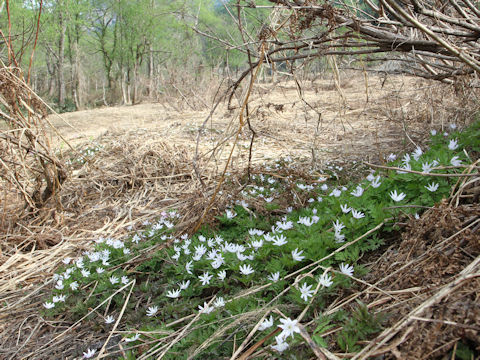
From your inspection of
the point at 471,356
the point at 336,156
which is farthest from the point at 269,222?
the point at 336,156

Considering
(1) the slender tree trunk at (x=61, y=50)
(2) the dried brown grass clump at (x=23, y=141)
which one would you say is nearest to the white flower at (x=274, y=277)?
(2) the dried brown grass clump at (x=23, y=141)

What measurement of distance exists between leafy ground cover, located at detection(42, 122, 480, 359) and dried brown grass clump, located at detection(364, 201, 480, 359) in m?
0.12

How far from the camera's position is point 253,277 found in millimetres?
2070

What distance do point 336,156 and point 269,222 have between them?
236cm

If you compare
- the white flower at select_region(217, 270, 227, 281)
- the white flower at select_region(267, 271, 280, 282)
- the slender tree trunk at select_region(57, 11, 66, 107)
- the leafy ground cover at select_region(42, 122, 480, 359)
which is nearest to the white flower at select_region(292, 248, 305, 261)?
the leafy ground cover at select_region(42, 122, 480, 359)

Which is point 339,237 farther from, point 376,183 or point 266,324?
point 266,324

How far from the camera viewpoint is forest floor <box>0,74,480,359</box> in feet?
4.87

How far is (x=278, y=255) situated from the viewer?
7.13 ft

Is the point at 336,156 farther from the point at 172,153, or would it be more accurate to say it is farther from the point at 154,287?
the point at 154,287

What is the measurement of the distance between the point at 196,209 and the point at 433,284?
2.25 metres

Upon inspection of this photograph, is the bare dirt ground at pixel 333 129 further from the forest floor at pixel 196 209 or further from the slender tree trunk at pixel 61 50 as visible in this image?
the slender tree trunk at pixel 61 50

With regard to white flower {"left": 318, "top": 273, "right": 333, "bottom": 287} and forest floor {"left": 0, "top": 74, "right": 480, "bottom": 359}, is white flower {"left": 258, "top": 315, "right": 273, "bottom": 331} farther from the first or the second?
forest floor {"left": 0, "top": 74, "right": 480, "bottom": 359}

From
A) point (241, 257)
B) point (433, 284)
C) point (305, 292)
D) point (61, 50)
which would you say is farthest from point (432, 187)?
point (61, 50)

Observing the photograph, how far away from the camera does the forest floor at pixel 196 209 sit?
1483 mm
